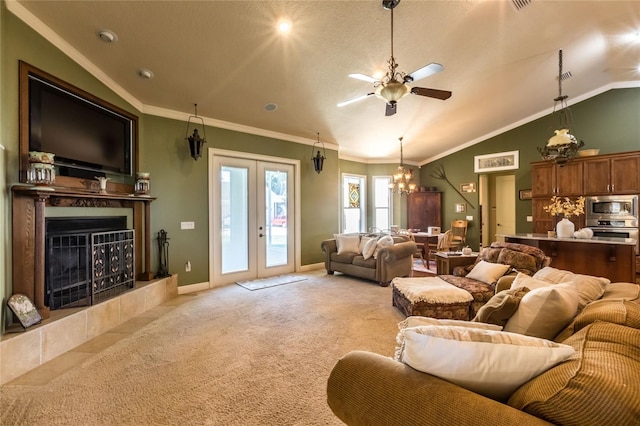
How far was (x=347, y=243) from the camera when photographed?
5758 millimetres

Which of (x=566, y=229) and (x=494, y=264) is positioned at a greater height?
(x=566, y=229)

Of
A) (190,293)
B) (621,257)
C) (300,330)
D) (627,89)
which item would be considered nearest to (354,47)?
(300,330)

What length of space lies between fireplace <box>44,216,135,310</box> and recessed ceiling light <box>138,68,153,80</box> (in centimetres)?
178

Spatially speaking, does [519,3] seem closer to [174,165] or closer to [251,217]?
[251,217]

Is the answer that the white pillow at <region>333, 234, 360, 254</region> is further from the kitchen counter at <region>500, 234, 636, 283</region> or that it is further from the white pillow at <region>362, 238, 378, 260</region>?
the kitchen counter at <region>500, 234, 636, 283</region>

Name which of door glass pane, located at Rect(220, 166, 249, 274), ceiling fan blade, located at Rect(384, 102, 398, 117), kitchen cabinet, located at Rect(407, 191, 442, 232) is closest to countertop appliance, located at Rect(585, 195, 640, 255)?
kitchen cabinet, located at Rect(407, 191, 442, 232)

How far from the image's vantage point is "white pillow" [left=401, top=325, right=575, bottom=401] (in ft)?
3.24

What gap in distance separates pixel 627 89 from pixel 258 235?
7.65 meters

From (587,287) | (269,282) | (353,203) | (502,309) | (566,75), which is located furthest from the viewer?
(353,203)

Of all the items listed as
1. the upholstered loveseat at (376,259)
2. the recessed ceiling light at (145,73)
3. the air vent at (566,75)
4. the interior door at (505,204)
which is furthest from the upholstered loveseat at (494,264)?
the interior door at (505,204)

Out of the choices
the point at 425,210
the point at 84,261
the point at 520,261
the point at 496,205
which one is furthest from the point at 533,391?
the point at 496,205

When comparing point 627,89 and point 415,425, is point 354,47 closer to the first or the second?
point 415,425

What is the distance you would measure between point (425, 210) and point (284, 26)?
6.60 meters

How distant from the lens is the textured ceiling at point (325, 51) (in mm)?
2775
